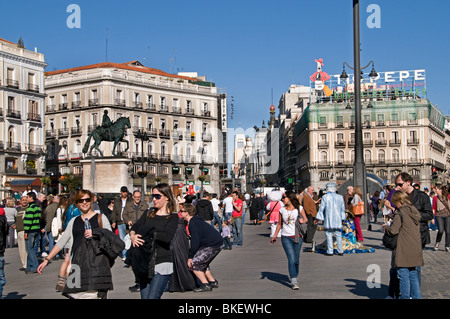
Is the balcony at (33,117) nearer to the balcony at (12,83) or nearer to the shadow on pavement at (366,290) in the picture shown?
the balcony at (12,83)

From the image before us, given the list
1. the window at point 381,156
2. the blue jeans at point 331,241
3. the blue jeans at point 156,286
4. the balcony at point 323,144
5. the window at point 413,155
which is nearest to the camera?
the blue jeans at point 156,286

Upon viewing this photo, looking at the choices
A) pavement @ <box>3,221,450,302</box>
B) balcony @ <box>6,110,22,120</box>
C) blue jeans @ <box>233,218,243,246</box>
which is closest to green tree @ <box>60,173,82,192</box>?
balcony @ <box>6,110,22,120</box>

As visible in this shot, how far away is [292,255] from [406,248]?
274cm

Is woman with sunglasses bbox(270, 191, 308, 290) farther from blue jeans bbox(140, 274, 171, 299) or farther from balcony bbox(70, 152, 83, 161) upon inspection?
balcony bbox(70, 152, 83, 161)

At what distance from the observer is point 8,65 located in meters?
58.0

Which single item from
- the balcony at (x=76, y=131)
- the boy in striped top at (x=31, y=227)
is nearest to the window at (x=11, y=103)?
the balcony at (x=76, y=131)

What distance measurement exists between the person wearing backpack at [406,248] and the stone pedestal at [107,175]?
104 ft

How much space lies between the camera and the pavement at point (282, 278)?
9.86 metres

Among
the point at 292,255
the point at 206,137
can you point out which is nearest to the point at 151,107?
the point at 206,137

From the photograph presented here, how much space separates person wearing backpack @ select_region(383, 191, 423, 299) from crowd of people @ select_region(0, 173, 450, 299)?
1 cm

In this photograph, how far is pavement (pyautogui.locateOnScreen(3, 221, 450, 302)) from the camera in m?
9.86

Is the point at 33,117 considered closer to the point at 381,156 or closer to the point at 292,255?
the point at 381,156

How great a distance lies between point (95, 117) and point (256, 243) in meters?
54.9

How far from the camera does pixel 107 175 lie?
39.0 metres
